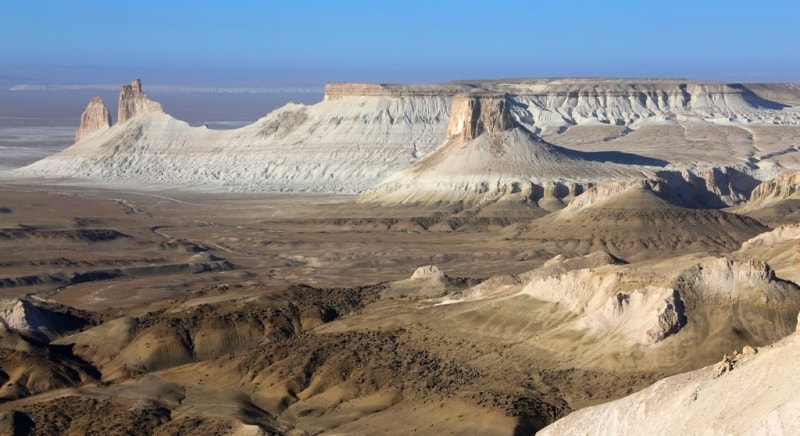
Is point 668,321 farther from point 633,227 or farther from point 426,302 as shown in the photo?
point 633,227

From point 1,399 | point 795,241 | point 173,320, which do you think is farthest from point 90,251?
point 795,241

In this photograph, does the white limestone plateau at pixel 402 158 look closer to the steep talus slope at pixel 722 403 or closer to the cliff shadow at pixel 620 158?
the cliff shadow at pixel 620 158

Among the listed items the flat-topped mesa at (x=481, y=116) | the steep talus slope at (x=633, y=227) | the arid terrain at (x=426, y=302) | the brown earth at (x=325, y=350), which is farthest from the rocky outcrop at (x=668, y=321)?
the flat-topped mesa at (x=481, y=116)

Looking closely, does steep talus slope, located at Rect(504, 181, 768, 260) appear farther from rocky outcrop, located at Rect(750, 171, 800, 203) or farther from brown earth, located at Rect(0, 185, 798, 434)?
rocky outcrop, located at Rect(750, 171, 800, 203)

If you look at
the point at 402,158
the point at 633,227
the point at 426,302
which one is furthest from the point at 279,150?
the point at 426,302

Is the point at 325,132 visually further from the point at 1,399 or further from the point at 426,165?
the point at 1,399
